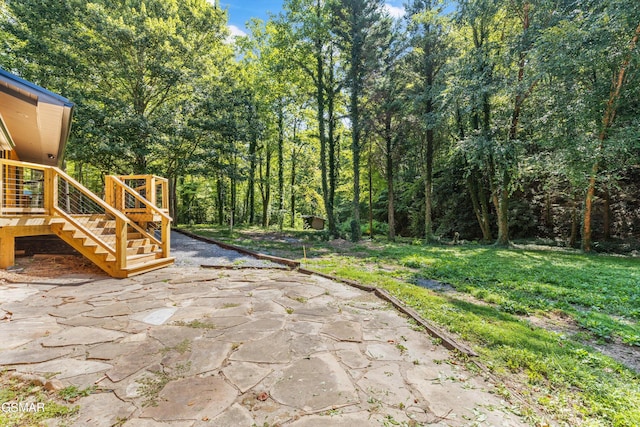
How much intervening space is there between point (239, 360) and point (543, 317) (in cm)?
358

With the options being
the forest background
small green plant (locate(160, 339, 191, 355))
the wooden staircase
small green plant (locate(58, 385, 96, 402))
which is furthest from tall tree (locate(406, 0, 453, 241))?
small green plant (locate(58, 385, 96, 402))

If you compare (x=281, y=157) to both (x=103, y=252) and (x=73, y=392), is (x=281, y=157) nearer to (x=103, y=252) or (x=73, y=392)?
(x=103, y=252)

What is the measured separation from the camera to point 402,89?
39.2 ft

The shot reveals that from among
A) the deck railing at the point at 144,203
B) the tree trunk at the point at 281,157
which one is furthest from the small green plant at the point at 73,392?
the tree trunk at the point at 281,157

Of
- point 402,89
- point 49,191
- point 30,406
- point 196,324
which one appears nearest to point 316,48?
point 402,89

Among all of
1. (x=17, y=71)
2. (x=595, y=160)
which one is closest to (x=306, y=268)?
(x=595, y=160)

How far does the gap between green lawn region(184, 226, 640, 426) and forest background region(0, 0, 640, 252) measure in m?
4.93

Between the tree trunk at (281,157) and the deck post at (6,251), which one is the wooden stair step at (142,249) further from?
the tree trunk at (281,157)

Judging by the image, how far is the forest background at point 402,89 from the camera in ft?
27.3

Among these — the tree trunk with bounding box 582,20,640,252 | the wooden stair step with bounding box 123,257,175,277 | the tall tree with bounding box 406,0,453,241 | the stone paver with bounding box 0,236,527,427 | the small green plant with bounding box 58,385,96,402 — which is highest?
the tall tree with bounding box 406,0,453,241

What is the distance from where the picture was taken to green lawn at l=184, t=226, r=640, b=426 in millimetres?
1812

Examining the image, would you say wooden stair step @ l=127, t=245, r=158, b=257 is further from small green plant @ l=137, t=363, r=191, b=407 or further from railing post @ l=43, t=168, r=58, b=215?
small green plant @ l=137, t=363, r=191, b=407

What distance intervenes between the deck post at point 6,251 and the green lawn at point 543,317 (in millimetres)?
5241

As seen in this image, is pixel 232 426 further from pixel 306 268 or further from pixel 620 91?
pixel 620 91
